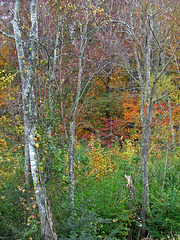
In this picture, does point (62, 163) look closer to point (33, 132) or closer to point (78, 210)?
point (78, 210)

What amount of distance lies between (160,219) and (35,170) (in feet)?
7.77

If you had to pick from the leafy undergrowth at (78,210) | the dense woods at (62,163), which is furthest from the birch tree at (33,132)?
the leafy undergrowth at (78,210)

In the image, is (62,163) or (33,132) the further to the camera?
(62,163)

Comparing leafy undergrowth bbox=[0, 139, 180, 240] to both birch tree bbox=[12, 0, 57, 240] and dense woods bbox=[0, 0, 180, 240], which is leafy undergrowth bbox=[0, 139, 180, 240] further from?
birch tree bbox=[12, 0, 57, 240]

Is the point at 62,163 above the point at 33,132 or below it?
below

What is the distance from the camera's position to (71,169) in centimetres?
407

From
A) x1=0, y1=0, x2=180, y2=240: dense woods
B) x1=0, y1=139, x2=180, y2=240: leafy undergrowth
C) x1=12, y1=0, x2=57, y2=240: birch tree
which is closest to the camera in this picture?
x1=12, y1=0, x2=57, y2=240: birch tree

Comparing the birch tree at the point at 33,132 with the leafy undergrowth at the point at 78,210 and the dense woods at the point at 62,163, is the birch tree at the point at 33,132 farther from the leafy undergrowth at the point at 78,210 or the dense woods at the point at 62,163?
the leafy undergrowth at the point at 78,210

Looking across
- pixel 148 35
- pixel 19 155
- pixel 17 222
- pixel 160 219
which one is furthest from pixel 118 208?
pixel 148 35

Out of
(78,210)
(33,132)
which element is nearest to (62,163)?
(78,210)

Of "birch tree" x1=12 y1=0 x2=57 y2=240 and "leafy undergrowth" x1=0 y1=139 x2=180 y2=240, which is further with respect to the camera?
"leafy undergrowth" x1=0 y1=139 x2=180 y2=240

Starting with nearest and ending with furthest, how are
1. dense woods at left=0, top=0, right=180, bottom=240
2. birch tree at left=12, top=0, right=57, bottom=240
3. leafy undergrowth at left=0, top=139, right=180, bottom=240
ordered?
birch tree at left=12, top=0, right=57, bottom=240
dense woods at left=0, top=0, right=180, bottom=240
leafy undergrowth at left=0, top=139, right=180, bottom=240

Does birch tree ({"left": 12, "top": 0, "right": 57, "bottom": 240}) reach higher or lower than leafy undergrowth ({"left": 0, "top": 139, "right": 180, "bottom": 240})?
higher

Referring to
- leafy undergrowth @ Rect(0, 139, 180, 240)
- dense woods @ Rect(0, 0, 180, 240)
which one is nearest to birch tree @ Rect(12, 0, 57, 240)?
dense woods @ Rect(0, 0, 180, 240)
